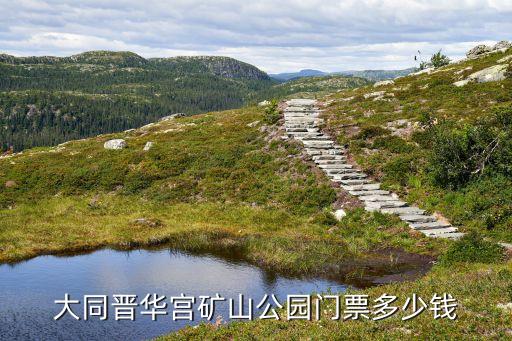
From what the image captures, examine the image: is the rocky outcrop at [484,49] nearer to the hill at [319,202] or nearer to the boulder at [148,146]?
the hill at [319,202]

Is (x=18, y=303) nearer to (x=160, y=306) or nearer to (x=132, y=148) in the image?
(x=160, y=306)

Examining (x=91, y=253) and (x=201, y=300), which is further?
(x=91, y=253)

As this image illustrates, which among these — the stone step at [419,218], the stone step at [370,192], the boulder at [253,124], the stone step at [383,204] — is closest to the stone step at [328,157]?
the stone step at [370,192]

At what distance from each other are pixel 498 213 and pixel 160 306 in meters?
21.2

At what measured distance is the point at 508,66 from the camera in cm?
5528

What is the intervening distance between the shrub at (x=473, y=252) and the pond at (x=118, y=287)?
655 centimetres

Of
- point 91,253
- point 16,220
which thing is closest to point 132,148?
point 16,220

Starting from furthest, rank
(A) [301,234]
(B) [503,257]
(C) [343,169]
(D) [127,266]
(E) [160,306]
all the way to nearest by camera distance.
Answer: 1. (C) [343,169]
2. (A) [301,234]
3. (D) [127,266]
4. (B) [503,257]
5. (E) [160,306]

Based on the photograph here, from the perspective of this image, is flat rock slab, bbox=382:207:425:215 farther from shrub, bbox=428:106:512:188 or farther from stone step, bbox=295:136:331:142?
stone step, bbox=295:136:331:142

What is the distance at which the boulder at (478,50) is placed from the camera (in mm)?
80188

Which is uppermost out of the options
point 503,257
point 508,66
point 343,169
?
point 508,66

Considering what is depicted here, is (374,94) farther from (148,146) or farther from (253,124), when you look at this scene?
(148,146)

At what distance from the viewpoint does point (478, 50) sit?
267 feet

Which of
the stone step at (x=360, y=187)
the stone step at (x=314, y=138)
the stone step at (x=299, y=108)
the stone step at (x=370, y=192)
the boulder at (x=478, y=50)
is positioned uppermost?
the boulder at (x=478, y=50)
